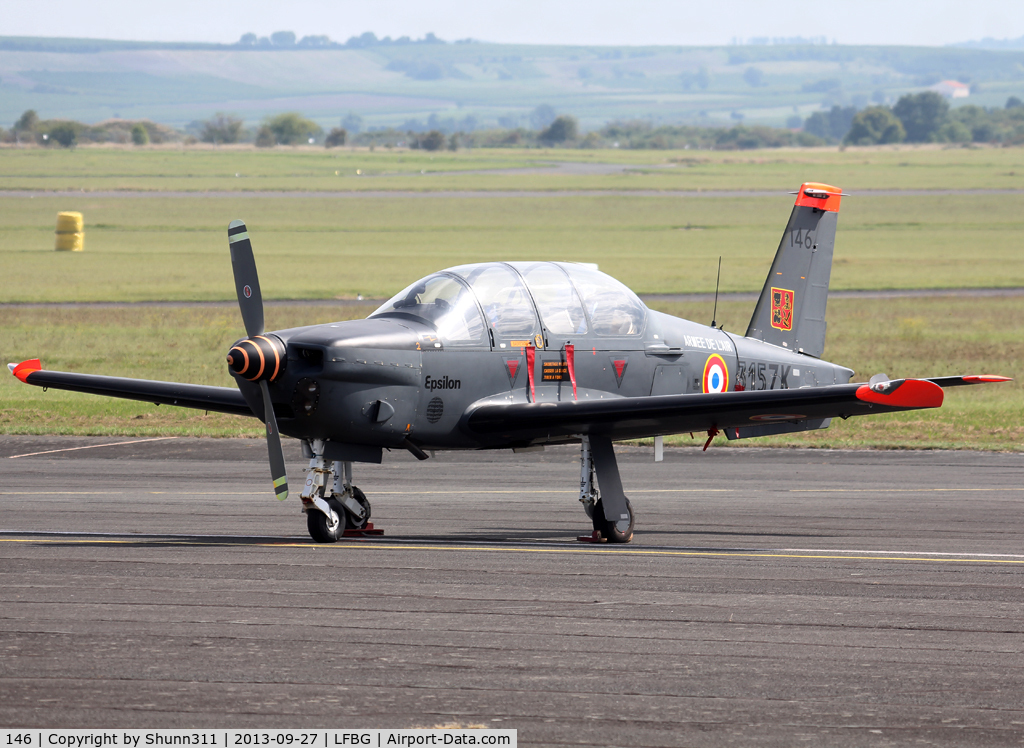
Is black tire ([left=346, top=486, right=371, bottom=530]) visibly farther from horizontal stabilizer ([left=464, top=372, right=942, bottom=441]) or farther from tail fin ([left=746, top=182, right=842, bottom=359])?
tail fin ([left=746, top=182, right=842, bottom=359])

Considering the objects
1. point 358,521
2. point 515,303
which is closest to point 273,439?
point 358,521

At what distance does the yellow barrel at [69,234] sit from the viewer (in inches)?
2702

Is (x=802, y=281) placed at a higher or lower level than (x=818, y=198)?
lower

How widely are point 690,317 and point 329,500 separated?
31084 mm

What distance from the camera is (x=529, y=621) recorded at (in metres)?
8.89

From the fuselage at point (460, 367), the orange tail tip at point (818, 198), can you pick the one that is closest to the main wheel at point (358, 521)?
the fuselage at point (460, 367)

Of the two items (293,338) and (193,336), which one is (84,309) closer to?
(193,336)

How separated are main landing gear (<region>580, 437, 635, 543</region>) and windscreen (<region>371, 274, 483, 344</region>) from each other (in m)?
1.72

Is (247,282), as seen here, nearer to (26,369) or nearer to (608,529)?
(26,369)

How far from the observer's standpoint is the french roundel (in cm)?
1480

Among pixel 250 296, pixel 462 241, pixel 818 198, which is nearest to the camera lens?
pixel 250 296

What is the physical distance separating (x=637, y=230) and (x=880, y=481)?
218 feet
